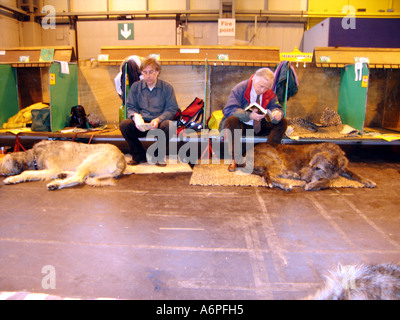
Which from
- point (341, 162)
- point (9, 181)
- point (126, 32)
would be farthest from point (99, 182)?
point (126, 32)

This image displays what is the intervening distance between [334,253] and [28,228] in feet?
7.37

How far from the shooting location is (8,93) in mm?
5301

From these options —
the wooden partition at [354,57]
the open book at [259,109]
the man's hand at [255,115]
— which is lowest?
the man's hand at [255,115]

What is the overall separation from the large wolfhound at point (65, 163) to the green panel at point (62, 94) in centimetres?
96

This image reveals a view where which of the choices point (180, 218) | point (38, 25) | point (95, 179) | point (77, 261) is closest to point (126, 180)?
point (95, 179)

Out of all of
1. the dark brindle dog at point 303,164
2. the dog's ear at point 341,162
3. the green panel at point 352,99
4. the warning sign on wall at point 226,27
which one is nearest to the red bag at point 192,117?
the dark brindle dog at point 303,164

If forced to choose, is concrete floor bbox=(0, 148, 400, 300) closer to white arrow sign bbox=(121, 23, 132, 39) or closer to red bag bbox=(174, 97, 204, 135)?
red bag bbox=(174, 97, 204, 135)

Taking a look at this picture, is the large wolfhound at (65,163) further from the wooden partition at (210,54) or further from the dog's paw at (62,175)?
the wooden partition at (210,54)

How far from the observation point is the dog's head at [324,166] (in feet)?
11.2

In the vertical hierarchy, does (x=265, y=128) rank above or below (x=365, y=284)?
above

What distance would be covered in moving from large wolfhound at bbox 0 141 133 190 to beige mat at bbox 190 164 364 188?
98 cm

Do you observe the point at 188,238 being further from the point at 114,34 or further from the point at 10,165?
the point at 114,34

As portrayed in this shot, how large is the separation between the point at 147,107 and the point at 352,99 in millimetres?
3008

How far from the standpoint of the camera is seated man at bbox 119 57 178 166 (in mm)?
Answer: 4090
